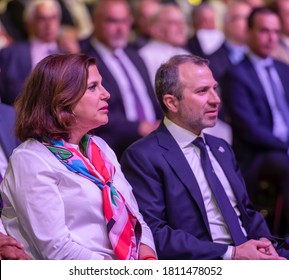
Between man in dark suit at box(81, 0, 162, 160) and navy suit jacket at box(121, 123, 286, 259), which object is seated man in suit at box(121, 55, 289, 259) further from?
man in dark suit at box(81, 0, 162, 160)

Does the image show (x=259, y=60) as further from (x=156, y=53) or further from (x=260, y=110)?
(x=156, y=53)

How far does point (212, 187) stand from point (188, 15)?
4.29 m

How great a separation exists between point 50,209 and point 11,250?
0.18m

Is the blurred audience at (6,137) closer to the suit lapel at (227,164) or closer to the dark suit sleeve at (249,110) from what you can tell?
the suit lapel at (227,164)

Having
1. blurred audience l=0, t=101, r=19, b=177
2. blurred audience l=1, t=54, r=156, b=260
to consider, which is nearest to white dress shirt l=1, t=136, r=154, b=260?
blurred audience l=1, t=54, r=156, b=260

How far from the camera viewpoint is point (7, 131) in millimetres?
3268

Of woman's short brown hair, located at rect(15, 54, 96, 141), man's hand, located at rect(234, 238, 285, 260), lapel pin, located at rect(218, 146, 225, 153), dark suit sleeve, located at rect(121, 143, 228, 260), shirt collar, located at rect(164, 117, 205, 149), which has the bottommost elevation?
man's hand, located at rect(234, 238, 285, 260)

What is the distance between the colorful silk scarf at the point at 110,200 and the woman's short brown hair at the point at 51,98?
6 cm

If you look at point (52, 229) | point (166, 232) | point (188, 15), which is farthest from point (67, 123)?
point (188, 15)

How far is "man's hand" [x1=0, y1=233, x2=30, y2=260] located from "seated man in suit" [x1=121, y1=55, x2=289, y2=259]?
0.60 m

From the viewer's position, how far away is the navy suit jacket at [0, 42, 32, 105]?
465 centimetres

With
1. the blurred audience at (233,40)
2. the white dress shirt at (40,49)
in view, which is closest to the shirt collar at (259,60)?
the blurred audience at (233,40)

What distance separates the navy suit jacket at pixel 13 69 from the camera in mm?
4652
